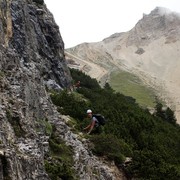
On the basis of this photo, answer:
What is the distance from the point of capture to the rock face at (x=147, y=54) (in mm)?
146275

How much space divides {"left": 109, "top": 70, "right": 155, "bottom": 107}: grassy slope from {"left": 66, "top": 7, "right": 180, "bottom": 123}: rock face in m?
3.11

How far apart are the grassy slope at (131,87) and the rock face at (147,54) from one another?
10.2 feet

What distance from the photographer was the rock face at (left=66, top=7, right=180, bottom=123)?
14627cm

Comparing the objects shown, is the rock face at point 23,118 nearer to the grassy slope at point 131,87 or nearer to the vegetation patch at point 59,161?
the vegetation patch at point 59,161

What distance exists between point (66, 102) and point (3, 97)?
70.2 feet

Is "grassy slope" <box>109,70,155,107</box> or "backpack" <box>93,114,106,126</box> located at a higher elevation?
"backpack" <box>93,114,106,126</box>

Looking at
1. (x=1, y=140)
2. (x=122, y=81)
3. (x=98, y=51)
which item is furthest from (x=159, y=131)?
(x=98, y=51)

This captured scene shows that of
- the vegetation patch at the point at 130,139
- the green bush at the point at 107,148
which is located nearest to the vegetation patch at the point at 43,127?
the green bush at the point at 107,148

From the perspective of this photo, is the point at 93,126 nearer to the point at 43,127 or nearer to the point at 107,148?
the point at 107,148

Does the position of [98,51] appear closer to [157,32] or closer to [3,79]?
[157,32]

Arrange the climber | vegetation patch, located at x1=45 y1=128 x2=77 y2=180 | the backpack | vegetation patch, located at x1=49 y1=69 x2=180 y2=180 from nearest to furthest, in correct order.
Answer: vegetation patch, located at x1=45 y1=128 x2=77 y2=180, the backpack, the climber, vegetation patch, located at x1=49 y1=69 x2=180 y2=180

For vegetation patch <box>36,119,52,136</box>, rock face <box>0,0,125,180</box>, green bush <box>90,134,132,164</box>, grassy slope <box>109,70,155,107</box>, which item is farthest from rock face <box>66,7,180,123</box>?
vegetation patch <box>36,119,52,136</box>

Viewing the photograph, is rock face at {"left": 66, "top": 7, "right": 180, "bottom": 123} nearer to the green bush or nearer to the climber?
the climber

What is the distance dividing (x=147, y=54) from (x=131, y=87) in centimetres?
5279
